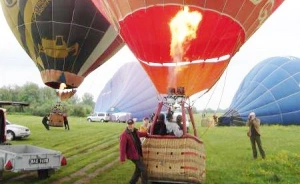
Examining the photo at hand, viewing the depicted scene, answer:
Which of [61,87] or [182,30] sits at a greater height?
[61,87]

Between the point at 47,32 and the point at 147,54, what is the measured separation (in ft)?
37.7

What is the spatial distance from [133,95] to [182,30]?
3719 centimetres

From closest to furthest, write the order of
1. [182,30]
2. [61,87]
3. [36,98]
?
1. [182,30]
2. [61,87]
3. [36,98]

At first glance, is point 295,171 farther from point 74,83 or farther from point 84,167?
point 74,83

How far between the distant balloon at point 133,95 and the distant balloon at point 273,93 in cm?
1318

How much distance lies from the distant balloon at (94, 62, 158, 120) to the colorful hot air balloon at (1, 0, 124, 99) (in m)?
23.1

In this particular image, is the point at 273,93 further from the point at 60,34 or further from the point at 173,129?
the point at 173,129

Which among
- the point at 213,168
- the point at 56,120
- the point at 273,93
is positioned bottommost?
the point at 213,168

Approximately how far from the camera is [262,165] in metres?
11.9

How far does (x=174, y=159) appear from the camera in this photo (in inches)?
314

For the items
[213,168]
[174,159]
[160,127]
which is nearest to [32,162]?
[160,127]

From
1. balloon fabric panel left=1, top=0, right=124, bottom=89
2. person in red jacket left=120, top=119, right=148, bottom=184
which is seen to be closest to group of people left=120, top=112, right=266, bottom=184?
person in red jacket left=120, top=119, right=148, bottom=184

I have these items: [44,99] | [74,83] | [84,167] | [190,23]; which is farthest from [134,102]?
[44,99]

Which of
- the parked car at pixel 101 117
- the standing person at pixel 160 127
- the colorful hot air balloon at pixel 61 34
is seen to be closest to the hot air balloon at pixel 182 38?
the standing person at pixel 160 127
